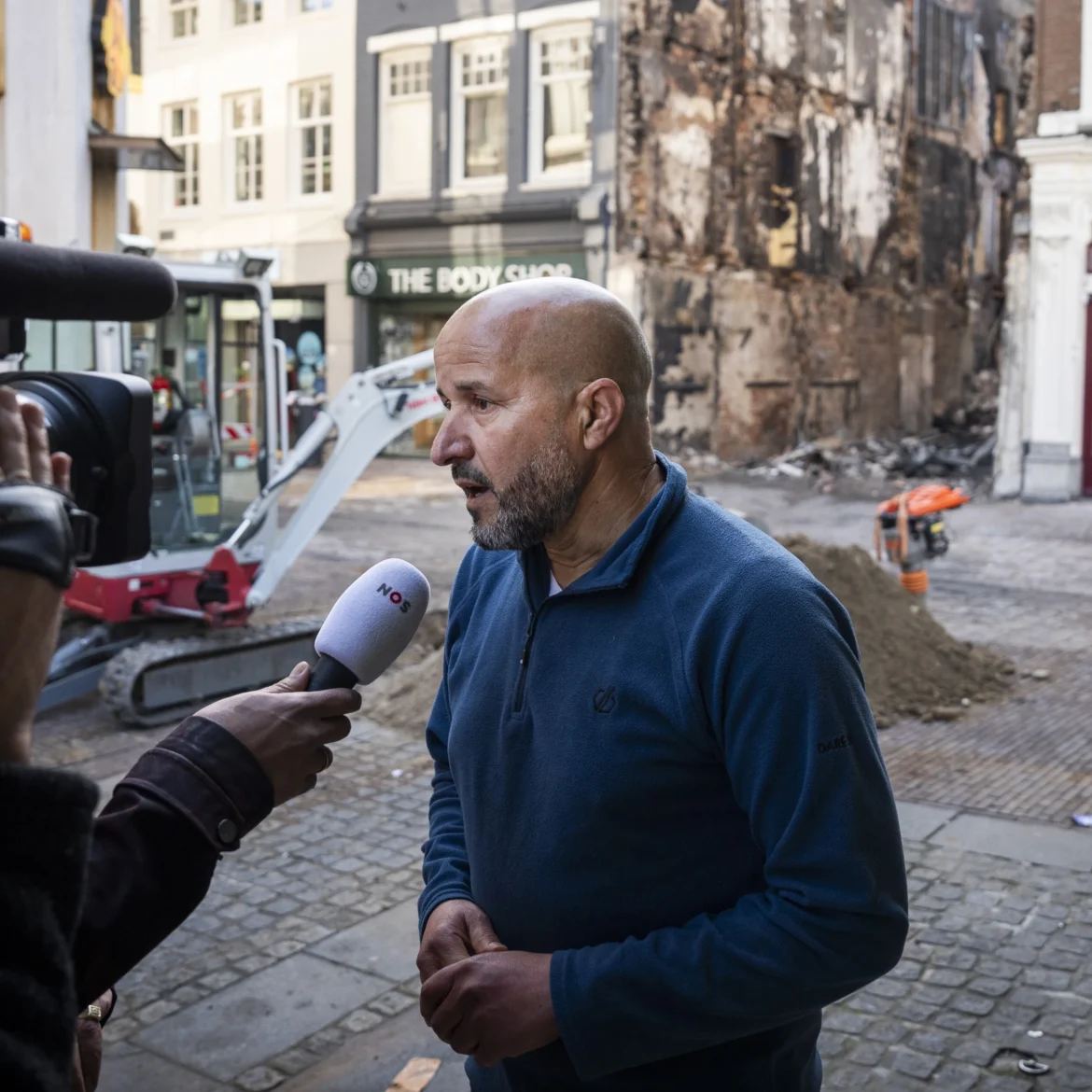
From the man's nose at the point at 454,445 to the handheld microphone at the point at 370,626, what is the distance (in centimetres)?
19

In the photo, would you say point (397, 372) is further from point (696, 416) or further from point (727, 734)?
point (696, 416)

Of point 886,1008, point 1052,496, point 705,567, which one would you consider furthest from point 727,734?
point 1052,496

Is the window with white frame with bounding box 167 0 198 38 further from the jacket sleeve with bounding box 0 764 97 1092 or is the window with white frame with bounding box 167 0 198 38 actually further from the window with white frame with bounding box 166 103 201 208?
the jacket sleeve with bounding box 0 764 97 1092

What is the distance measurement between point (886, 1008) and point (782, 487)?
19.7m

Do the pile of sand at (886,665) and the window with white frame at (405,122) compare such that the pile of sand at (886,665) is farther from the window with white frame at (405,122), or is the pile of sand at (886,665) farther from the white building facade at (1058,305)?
the window with white frame at (405,122)

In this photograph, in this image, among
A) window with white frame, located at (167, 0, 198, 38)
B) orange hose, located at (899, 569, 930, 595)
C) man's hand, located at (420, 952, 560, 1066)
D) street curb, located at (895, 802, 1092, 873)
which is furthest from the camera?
window with white frame, located at (167, 0, 198, 38)

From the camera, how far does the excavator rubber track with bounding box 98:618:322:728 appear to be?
341 inches

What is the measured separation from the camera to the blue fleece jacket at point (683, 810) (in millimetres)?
1989

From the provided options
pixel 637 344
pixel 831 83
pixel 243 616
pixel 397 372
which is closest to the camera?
pixel 637 344

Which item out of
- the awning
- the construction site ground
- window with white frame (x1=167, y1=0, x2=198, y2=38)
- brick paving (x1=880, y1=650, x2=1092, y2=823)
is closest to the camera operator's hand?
the construction site ground

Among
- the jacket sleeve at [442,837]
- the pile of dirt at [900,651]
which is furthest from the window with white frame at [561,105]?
the jacket sleeve at [442,837]

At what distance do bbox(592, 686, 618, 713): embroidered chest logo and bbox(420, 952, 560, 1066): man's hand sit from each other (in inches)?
15.4

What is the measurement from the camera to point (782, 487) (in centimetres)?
2409

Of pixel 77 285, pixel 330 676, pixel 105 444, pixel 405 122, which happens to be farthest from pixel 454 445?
pixel 405 122
